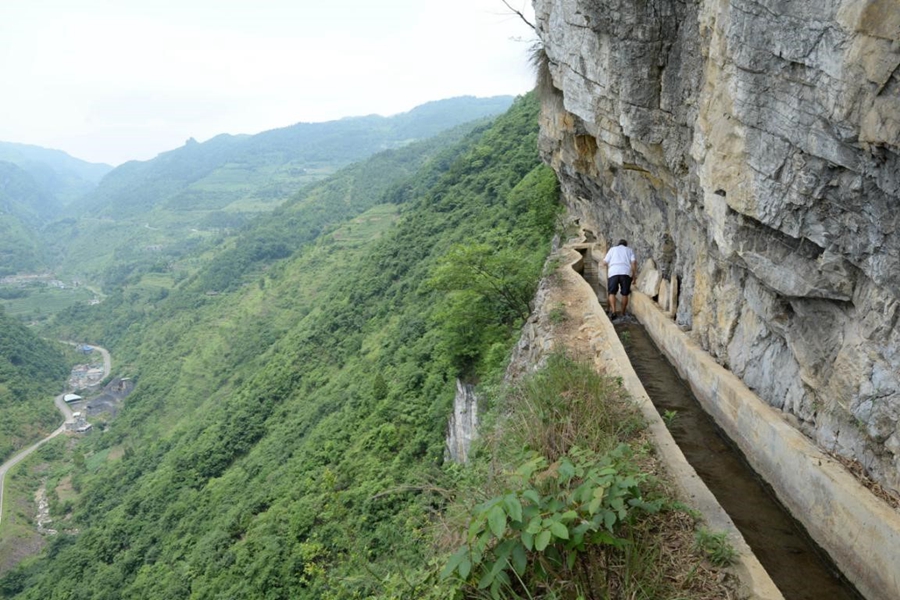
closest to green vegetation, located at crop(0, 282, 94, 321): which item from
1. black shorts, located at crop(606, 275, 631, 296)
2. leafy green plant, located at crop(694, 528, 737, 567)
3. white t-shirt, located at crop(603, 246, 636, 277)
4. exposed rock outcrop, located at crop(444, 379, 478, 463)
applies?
exposed rock outcrop, located at crop(444, 379, 478, 463)

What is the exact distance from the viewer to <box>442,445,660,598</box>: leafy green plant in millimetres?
3137

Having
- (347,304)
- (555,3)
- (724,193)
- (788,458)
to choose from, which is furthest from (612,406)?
(347,304)

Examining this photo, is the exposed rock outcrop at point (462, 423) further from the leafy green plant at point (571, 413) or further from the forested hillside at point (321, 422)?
the leafy green plant at point (571, 413)

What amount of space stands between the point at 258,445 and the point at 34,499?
1493 inches

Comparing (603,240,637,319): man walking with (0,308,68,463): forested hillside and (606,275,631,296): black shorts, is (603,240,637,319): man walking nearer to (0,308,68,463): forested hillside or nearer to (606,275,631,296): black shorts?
(606,275,631,296): black shorts

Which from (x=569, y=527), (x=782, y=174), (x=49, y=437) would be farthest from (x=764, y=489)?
(x=49, y=437)

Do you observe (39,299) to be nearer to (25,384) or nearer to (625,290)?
(25,384)

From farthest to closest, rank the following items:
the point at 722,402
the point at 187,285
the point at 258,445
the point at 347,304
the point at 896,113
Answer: the point at 187,285 → the point at 347,304 → the point at 258,445 → the point at 722,402 → the point at 896,113

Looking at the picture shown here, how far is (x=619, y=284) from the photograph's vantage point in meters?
10.7

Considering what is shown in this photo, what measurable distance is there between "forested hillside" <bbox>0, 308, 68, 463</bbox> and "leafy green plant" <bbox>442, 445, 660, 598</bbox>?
2931 inches

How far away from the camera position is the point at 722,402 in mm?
6902

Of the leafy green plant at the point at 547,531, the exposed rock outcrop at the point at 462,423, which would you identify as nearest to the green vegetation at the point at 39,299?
the exposed rock outcrop at the point at 462,423

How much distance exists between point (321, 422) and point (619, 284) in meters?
16.8

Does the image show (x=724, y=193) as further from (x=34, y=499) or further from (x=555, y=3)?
(x=34, y=499)
